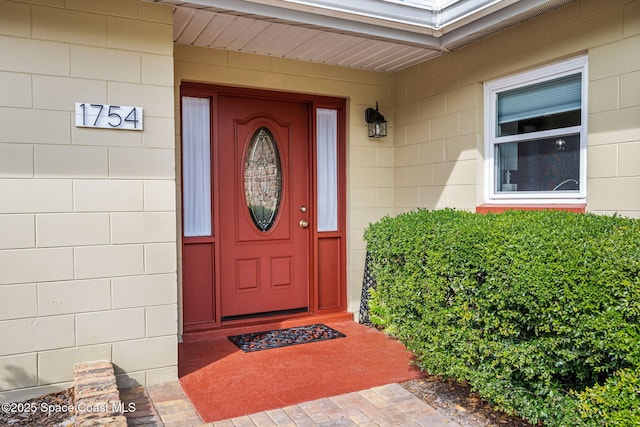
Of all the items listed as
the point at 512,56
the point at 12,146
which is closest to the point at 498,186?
the point at 512,56

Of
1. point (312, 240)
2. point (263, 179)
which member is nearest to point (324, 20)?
point (263, 179)

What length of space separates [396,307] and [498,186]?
1482mm

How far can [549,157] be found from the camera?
3662 mm

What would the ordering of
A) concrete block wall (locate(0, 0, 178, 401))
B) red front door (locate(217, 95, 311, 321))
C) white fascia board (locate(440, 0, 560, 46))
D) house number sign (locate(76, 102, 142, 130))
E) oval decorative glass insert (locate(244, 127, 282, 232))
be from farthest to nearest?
oval decorative glass insert (locate(244, 127, 282, 232)) → red front door (locate(217, 95, 311, 321)) → white fascia board (locate(440, 0, 560, 46)) → house number sign (locate(76, 102, 142, 130)) → concrete block wall (locate(0, 0, 178, 401))

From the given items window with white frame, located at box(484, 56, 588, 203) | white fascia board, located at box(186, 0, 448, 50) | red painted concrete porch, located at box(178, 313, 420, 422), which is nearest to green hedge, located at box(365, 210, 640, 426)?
red painted concrete porch, located at box(178, 313, 420, 422)

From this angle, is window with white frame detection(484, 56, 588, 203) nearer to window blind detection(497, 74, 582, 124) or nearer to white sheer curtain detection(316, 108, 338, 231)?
window blind detection(497, 74, 582, 124)

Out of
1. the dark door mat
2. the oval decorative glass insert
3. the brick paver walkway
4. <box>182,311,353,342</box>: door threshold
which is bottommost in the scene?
the brick paver walkway

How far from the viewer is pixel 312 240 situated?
15.7 feet

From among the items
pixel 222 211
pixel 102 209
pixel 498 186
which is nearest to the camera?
pixel 102 209

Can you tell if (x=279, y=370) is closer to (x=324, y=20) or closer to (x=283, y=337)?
(x=283, y=337)

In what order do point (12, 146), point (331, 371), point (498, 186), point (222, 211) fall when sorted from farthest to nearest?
point (222, 211) → point (498, 186) → point (331, 371) → point (12, 146)

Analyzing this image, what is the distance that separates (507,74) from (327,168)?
1.84 meters

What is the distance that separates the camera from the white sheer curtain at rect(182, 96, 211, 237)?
4.26 metres

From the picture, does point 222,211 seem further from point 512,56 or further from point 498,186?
point 512,56
